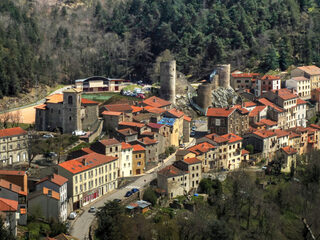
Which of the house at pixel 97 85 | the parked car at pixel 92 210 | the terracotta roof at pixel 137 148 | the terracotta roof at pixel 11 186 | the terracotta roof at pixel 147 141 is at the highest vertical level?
the house at pixel 97 85

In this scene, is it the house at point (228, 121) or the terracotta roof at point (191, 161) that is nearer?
the terracotta roof at point (191, 161)

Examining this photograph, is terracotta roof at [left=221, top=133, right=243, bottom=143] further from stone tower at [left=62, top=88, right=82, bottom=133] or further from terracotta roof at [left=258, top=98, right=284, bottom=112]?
stone tower at [left=62, top=88, right=82, bottom=133]

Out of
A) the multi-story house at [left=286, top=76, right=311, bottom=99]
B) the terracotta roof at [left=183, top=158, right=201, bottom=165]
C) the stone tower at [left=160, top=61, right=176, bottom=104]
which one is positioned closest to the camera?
the terracotta roof at [left=183, top=158, right=201, bottom=165]

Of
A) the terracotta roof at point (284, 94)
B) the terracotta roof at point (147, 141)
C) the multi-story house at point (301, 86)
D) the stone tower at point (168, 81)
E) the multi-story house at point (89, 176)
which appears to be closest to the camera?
the multi-story house at point (89, 176)

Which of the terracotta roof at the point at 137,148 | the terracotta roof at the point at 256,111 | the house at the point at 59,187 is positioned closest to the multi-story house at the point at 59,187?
the house at the point at 59,187

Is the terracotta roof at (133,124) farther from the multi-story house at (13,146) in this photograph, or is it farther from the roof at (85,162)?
the multi-story house at (13,146)

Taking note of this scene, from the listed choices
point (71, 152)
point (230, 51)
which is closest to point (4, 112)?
point (71, 152)

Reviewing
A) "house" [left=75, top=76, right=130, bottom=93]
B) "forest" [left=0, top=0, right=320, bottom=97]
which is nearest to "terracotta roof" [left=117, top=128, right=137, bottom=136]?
"house" [left=75, top=76, right=130, bottom=93]
